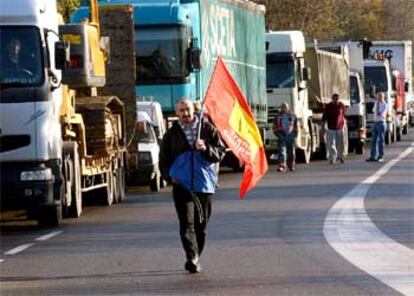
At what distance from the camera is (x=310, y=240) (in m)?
15.7

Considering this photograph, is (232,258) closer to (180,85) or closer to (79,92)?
(79,92)

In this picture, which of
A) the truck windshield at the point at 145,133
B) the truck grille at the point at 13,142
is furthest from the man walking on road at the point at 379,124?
the truck grille at the point at 13,142

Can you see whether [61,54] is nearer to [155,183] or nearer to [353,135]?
[155,183]

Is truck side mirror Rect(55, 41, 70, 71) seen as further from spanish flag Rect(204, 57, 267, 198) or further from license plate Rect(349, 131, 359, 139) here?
license plate Rect(349, 131, 359, 139)

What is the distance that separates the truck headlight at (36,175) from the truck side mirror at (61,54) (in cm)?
145

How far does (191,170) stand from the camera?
1278cm

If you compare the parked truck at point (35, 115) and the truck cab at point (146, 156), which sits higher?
the parked truck at point (35, 115)

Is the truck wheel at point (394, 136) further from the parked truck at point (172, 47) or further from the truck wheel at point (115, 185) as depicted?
the truck wheel at point (115, 185)

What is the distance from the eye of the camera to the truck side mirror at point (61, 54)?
1784 cm

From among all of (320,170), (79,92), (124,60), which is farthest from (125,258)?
(320,170)

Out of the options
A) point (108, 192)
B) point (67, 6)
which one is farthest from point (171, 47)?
point (108, 192)

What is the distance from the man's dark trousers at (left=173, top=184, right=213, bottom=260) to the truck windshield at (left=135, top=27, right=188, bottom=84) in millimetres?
15251

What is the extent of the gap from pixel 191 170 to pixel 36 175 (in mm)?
5452

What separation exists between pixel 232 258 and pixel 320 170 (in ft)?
61.4
